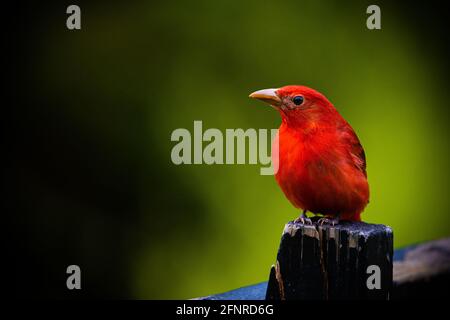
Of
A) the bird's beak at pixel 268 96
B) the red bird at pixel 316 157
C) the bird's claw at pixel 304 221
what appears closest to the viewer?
the bird's claw at pixel 304 221

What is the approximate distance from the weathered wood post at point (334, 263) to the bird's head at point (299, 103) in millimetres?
793

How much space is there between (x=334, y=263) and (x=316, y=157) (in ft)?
2.36

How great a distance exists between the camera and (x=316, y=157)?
3.26 m

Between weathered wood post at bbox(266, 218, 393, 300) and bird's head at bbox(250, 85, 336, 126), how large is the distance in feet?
2.60

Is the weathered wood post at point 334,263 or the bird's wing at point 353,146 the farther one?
the bird's wing at point 353,146

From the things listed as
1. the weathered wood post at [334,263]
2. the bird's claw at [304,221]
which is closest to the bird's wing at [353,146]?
the bird's claw at [304,221]

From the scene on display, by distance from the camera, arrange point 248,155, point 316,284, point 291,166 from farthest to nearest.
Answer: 1. point 248,155
2. point 291,166
3. point 316,284

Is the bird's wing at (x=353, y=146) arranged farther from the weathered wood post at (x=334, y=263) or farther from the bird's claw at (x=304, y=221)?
the weathered wood post at (x=334, y=263)

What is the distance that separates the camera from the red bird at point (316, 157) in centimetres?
325

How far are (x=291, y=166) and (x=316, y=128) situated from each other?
0.88 feet

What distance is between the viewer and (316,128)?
3.38 m

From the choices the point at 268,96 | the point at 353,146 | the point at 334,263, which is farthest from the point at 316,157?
the point at 334,263

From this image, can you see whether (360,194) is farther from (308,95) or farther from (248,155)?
(248,155)
